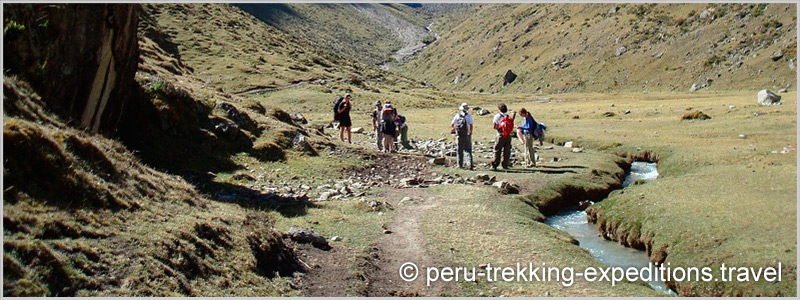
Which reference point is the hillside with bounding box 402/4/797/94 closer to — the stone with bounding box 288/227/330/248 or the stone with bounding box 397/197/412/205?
the stone with bounding box 397/197/412/205

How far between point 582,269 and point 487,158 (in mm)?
18886

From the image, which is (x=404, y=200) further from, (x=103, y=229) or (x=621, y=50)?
(x=621, y=50)

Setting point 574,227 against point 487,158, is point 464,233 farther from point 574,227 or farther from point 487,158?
point 487,158

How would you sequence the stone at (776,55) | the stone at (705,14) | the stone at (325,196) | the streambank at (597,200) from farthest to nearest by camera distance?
the stone at (705,14)
the stone at (776,55)
the stone at (325,196)
the streambank at (597,200)

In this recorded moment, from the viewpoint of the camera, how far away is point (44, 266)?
881 cm

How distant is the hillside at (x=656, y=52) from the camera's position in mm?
113062

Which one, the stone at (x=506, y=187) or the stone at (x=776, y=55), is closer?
the stone at (x=506, y=187)

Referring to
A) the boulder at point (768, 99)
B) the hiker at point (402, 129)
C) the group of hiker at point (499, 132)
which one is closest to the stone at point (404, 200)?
the group of hiker at point (499, 132)

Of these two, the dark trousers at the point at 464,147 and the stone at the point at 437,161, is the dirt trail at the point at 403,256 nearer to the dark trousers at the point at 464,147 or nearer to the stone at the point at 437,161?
the dark trousers at the point at 464,147

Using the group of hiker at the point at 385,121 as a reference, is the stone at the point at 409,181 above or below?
below

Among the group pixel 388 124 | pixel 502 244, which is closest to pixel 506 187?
pixel 502 244

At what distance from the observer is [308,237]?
15773 millimetres

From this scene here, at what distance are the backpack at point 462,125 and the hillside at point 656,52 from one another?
9348 centimetres

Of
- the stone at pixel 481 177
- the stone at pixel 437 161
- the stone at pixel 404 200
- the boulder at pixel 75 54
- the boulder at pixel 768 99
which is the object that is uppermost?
the boulder at pixel 75 54
